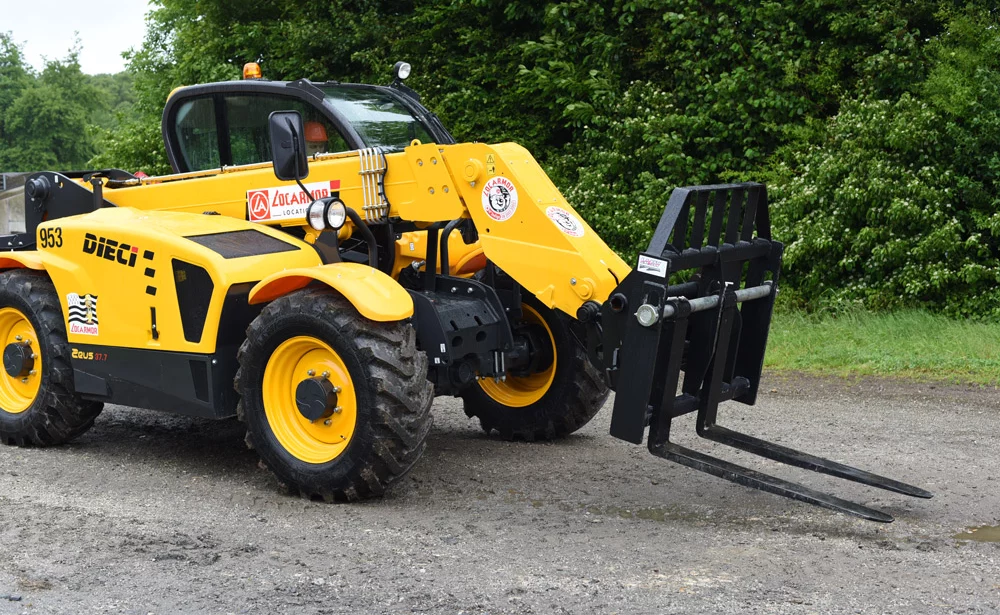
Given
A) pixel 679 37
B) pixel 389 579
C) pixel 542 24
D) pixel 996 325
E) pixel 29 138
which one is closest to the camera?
pixel 389 579

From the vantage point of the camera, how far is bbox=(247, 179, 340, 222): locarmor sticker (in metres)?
6.73

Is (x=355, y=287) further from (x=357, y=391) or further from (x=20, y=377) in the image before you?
(x=20, y=377)

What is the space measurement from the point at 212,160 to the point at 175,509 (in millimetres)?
2599

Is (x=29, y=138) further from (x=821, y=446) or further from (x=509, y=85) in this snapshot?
(x=821, y=446)

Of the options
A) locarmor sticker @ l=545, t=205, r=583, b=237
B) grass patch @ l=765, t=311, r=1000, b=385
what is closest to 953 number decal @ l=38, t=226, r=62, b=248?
locarmor sticker @ l=545, t=205, r=583, b=237

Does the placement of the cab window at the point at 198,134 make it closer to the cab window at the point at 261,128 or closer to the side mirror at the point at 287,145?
the cab window at the point at 261,128

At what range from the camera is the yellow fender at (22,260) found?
7236mm

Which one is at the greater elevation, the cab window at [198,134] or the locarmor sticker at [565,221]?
the cab window at [198,134]

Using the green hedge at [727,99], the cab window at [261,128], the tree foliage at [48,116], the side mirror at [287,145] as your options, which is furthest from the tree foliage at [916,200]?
the tree foliage at [48,116]

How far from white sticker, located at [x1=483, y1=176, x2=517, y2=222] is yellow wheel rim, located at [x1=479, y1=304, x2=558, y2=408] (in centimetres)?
96

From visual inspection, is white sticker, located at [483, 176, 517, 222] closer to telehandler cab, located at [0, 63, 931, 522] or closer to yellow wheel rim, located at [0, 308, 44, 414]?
telehandler cab, located at [0, 63, 931, 522]

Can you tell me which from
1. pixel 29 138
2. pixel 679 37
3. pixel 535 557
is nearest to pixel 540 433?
pixel 535 557

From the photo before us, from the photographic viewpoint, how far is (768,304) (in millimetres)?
6266

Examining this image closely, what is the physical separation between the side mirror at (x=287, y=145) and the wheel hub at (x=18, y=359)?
7.78 ft
